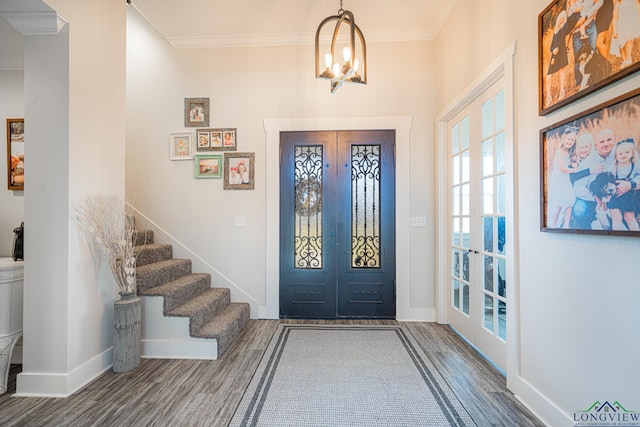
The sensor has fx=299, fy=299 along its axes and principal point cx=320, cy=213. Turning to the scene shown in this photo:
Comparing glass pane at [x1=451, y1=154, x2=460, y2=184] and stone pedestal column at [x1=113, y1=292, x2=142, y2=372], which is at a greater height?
glass pane at [x1=451, y1=154, x2=460, y2=184]

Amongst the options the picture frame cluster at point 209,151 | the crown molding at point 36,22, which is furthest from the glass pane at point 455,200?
the crown molding at point 36,22

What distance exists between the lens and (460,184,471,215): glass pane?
294 centimetres

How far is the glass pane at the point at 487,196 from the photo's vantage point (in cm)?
251

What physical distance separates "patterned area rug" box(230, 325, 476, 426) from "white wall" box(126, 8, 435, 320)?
1.01 m

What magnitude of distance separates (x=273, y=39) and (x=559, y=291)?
3.74 metres

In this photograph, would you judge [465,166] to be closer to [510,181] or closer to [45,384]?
[510,181]

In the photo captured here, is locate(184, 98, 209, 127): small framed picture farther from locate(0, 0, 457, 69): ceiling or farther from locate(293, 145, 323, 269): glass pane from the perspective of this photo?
locate(293, 145, 323, 269): glass pane

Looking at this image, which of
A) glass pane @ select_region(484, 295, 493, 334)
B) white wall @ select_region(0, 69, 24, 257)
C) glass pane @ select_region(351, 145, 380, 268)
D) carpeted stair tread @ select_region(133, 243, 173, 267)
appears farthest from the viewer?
glass pane @ select_region(351, 145, 380, 268)

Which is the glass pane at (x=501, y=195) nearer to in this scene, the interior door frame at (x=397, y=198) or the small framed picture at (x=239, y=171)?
the interior door frame at (x=397, y=198)

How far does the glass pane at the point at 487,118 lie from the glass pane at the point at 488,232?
2.37 ft

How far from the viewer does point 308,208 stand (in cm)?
365

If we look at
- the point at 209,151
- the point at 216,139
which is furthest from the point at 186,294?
the point at 216,139

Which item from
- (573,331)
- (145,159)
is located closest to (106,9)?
(145,159)

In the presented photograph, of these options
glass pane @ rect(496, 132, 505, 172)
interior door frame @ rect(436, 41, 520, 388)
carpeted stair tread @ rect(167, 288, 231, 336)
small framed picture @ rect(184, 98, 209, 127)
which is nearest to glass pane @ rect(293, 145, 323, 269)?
carpeted stair tread @ rect(167, 288, 231, 336)
